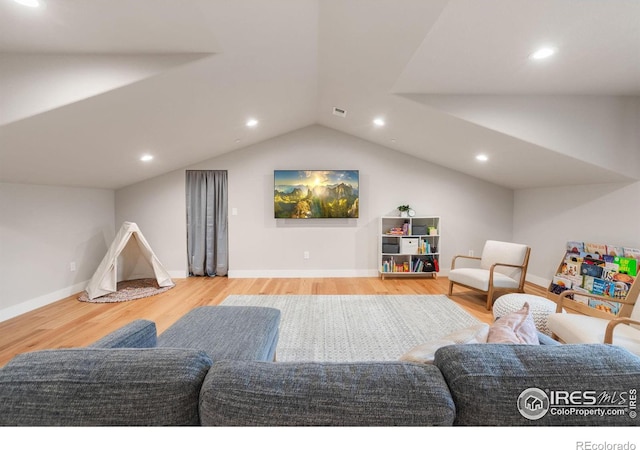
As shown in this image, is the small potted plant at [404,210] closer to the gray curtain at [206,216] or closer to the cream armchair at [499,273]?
the cream armchair at [499,273]

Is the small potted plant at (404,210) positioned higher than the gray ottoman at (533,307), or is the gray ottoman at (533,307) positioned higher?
the small potted plant at (404,210)

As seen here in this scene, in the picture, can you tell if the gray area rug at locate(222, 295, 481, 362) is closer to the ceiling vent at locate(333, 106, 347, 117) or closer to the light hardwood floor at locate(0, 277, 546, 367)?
the light hardwood floor at locate(0, 277, 546, 367)

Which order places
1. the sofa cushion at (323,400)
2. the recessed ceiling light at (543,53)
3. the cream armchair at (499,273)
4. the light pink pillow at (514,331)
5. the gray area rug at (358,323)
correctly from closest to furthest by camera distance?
the sofa cushion at (323,400) < the light pink pillow at (514,331) < the recessed ceiling light at (543,53) < the gray area rug at (358,323) < the cream armchair at (499,273)

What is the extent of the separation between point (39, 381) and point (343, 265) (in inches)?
181

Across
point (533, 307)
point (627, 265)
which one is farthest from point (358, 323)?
point (627, 265)

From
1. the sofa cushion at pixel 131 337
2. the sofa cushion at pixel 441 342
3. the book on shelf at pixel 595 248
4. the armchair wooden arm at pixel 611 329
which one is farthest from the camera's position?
the book on shelf at pixel 595 248

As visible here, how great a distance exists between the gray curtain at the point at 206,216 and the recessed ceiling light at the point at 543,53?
4428 millimetres

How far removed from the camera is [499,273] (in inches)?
152

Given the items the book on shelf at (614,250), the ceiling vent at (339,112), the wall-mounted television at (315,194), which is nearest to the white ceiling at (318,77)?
the ceiling vent at (339,112)

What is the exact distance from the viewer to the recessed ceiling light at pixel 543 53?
7.13 ft

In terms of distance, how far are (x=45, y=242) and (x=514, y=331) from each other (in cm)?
493

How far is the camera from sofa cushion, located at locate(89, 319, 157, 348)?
50.9 inches

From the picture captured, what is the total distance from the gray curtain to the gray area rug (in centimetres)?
137

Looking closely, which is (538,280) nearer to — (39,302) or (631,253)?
(631,253)
